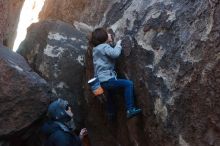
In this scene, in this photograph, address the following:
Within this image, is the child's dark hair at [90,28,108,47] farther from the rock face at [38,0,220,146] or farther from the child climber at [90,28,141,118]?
the rock face at [38,0,220,146]

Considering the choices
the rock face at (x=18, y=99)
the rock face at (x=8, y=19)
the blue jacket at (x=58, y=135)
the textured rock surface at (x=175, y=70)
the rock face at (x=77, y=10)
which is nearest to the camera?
the textured rock surface at (x=175, y=70)

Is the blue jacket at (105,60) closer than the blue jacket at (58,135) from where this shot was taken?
No

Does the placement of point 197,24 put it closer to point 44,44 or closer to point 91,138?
point 91,138

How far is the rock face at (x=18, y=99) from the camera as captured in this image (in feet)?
23.2

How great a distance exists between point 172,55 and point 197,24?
0.56 meters

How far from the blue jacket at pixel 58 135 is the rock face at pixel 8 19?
4743 millimetres

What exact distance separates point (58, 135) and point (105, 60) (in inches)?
53.8

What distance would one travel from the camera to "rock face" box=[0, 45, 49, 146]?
7070 millimetres

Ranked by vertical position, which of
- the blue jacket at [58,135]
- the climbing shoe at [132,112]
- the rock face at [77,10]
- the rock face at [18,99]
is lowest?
the blue jacket at [58,135]

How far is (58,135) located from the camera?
20.8ft

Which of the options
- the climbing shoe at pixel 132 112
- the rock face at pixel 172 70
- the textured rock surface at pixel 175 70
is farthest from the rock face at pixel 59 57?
the climbing shoe at pixel 132 112

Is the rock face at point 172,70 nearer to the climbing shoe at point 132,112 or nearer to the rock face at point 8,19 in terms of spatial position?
the climbing shoe at point 132,112

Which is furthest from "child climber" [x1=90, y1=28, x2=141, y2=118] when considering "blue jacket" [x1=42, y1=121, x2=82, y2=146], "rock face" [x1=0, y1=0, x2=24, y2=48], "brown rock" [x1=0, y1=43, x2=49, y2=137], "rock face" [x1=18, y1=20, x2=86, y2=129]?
"rock face" [x1=0, y1=0, x2=24, y2=48]

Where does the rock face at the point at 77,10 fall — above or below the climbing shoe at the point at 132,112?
above
